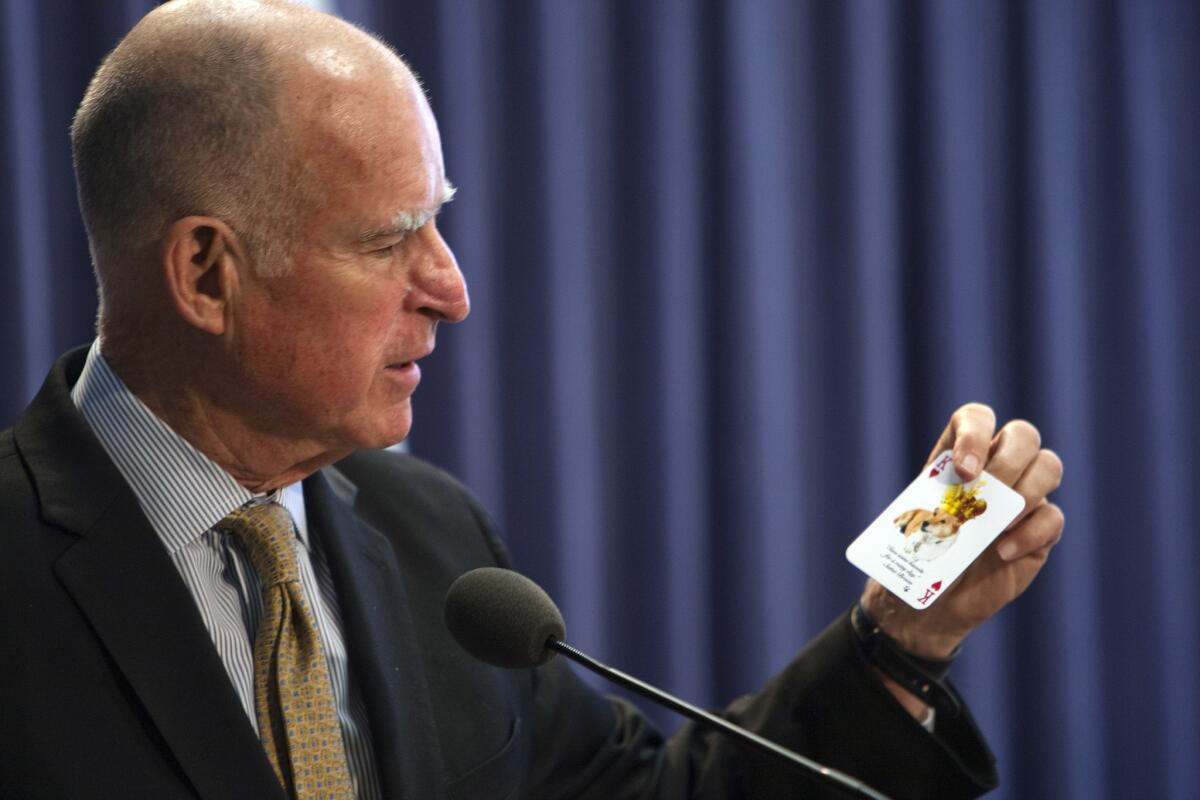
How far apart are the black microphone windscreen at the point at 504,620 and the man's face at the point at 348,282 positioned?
0.29m

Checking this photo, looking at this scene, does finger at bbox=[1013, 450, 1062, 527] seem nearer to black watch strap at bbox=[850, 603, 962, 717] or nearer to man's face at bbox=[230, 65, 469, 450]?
black watch strap at bbox=[850, 603, 962, 717]

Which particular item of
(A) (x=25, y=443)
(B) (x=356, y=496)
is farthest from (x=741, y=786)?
(A) (x=25, y=443)

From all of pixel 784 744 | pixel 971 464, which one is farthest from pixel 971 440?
pixel 784 744

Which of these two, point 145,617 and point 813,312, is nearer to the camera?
point 145,617

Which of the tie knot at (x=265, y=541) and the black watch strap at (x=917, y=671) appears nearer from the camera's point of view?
the tie knot at (x=265, y=541)

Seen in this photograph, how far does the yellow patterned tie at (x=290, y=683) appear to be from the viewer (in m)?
1.13

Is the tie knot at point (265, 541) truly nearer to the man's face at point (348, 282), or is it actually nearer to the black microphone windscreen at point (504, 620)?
the man's face at point (348, 282)

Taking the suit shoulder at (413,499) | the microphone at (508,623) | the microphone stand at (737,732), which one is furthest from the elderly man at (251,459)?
the microphone stand at (737,732)

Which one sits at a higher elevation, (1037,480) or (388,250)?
(388,250)

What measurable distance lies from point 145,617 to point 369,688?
24cm

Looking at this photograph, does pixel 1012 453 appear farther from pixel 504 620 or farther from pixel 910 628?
pixel 504 620

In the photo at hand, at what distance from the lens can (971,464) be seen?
A: 130 cm

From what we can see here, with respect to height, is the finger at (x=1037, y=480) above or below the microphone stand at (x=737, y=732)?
above

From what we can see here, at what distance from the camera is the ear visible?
1191 mm
